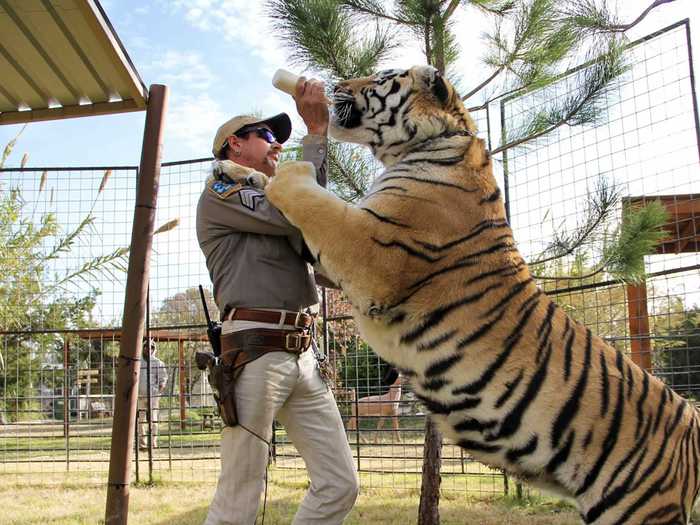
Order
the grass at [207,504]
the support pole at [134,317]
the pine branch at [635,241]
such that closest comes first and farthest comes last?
the support pole at [134,317]
the pine branch at [635,241]
the grass at [207,504]

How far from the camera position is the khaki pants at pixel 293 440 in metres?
3.04

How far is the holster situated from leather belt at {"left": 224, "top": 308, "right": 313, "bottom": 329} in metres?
0.06

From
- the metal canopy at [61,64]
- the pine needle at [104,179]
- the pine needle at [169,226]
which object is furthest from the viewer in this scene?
the pine needle at [104,179]

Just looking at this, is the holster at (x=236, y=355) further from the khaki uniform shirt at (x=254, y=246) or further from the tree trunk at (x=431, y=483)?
the tree trunk at (x=431, y=483)

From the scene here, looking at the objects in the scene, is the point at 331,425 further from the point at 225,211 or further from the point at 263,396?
the point at 225,211

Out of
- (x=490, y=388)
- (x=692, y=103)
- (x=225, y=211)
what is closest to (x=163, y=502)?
(x=225, y=211)

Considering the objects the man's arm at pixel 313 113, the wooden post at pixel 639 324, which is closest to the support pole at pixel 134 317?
the man's arm at pixel 313 113

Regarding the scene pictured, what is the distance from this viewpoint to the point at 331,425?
327 cm

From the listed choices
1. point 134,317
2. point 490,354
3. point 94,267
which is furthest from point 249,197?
point 94,267

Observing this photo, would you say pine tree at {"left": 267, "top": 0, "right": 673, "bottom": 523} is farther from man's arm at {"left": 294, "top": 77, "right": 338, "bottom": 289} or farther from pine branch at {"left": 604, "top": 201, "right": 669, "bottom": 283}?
man's arm at {"left": 294, "top": 77, "right": 338, "bottom": 289}

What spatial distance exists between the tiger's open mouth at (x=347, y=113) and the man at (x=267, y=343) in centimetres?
10

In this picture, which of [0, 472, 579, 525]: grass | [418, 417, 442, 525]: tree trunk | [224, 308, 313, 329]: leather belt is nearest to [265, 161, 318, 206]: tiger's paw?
[224, 308, 313, 329]: leather belt

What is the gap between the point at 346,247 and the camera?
2666 millimetres

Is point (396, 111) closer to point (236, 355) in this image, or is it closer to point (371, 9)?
point (236, 355)
